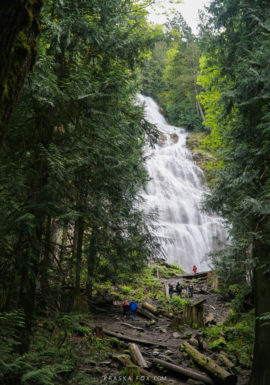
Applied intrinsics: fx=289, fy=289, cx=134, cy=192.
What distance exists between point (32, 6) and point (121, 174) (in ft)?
23.5

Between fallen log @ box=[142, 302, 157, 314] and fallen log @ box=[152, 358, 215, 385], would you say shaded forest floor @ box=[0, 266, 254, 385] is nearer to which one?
fallen log @ box=[152, 358, 215, 385]

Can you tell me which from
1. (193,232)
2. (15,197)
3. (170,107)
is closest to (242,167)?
(15,197)

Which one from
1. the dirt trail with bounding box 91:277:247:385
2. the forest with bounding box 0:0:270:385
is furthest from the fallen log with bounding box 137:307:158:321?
the forest with bounding box 0:0:270:385

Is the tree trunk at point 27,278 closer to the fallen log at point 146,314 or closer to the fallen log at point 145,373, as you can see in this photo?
the fallen log at point 145,373

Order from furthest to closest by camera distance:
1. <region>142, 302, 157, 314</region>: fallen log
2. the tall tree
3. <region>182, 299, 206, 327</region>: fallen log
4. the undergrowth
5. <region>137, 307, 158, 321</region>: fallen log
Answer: <region>142, 302, 157, 314</region>: fallen log
<region>137, 307, 158, 321</region>: fallen log
<region>182, 299, 206, 327</region>: fallen log
the tall tree
the undergrowth

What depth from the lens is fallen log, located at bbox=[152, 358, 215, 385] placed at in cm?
741

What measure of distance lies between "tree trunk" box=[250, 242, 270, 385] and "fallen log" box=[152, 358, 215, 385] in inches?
51.9

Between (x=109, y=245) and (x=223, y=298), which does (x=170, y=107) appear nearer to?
(x=223, y=298)

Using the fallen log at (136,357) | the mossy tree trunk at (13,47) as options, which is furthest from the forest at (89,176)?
the fallen log at (136,357)

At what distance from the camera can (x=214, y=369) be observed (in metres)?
7.66

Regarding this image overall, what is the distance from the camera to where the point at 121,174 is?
8.88m

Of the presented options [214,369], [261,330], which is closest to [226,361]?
[214,369]

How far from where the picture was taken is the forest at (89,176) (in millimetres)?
3576

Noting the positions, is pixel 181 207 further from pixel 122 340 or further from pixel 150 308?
pixel 122 340
